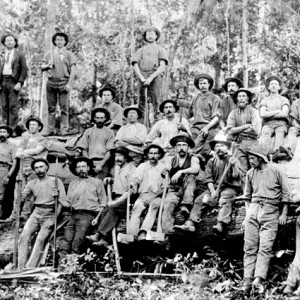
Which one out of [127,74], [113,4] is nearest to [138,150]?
[127,74]

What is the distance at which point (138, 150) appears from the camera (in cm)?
1290

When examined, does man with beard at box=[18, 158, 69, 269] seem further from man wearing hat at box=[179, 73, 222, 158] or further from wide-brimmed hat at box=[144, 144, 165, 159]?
man wearing hat at box=[179, 73, 222, 158]

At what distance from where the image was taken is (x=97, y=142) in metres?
13.2

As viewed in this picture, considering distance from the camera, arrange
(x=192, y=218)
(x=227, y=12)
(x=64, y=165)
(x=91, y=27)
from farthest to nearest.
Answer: (x=91, y=27), (x=227, y=12), (x=64, y=165), (x=192, y=218)

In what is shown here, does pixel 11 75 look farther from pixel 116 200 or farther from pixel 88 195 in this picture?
pixel 116 200

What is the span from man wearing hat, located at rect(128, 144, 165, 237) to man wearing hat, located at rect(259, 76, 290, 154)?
6.86 ft

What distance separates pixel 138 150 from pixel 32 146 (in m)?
2.31

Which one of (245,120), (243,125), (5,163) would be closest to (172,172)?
(243,125)

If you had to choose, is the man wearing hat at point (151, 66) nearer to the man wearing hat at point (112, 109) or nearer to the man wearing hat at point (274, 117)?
the man wearing hat at point (112, 109)

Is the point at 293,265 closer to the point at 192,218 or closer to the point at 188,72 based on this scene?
the point at 192,218

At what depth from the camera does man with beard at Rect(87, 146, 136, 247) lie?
37.5ft

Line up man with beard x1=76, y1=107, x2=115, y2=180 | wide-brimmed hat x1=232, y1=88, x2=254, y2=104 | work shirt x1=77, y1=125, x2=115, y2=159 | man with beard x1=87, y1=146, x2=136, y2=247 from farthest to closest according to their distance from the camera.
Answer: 1. work shirt x1=77, y1=125, x2=115, y2=159
2. man with beard x1=76, y1=107, x2=115, y2=180
3. wide-brimmed hat x1=232, y1=88, x2=254, y2=104
4. man with beard x1=87, y1=146, x2=136, y2=247

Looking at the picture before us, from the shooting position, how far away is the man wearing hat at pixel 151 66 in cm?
1477

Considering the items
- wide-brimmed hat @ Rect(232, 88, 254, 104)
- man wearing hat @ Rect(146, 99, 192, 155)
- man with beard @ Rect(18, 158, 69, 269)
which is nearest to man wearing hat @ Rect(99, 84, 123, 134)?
man wearing hat @ Rect(146, 99, 192, 155)
